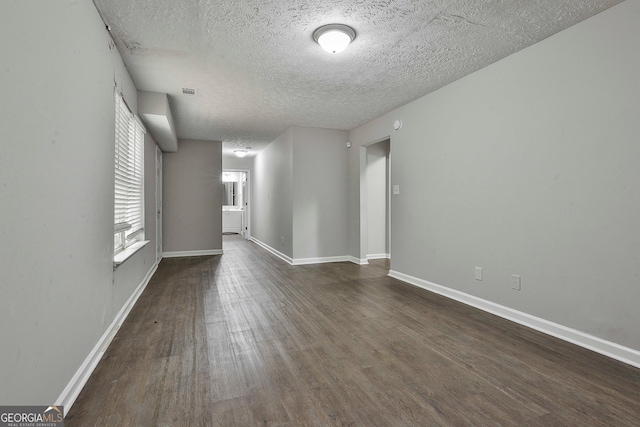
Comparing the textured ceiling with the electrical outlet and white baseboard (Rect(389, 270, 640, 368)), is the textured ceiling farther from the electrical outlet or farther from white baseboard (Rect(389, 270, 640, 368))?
white baseboard (Rect(389, 270, 640, 368))

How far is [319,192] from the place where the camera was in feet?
19.1

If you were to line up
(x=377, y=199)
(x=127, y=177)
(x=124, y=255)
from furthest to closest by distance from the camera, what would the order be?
(x=377, y=199) < (x=127, y=177) < (x=124, y=255)

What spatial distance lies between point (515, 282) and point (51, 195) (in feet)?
11.5

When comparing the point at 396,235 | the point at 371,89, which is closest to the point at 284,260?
the point at 396,235

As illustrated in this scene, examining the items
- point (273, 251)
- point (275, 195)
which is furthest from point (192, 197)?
point (273, 251)

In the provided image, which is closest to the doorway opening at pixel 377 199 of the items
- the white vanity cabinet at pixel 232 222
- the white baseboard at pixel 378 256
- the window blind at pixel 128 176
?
the white baseboard at pixel 378 256

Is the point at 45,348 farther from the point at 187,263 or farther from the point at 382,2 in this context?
the point at 187,263

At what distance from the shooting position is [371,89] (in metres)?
3.83

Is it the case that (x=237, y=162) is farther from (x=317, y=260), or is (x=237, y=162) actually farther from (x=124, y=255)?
(x=124, y=255)

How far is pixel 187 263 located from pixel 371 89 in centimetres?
444

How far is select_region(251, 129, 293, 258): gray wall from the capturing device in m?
5.90

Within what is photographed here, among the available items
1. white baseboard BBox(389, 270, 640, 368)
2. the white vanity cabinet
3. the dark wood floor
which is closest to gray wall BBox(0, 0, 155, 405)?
the dark wood floor

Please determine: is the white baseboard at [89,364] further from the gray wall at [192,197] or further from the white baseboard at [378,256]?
the white baseboard at [378,256]

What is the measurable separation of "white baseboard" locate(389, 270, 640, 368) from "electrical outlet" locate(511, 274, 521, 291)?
212 mm
